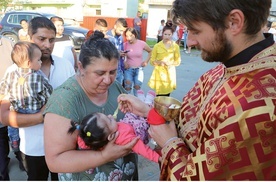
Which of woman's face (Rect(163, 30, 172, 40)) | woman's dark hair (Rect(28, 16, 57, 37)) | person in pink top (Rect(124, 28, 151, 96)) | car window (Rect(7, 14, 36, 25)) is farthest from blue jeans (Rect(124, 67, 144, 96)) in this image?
car window (Rect(7, 14, 36, 25))

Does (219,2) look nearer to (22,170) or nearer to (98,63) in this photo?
(98,63)

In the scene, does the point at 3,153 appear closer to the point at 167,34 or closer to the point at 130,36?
the point at 130,36

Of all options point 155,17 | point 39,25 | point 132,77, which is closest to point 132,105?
point 39,25

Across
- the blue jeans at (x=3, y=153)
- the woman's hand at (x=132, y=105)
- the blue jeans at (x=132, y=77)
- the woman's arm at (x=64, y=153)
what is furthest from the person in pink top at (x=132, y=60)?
the woman's arm at (x=64, y=153)

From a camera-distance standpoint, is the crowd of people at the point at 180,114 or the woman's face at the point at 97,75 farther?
the woman's face at the point at 97,75

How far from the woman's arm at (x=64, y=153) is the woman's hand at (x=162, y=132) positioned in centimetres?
32

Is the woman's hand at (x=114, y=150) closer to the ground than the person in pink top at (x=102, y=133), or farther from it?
closer to the ground

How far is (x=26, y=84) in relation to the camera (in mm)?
2568

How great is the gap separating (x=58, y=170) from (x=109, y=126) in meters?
0.41

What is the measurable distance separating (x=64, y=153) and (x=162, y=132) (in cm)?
62

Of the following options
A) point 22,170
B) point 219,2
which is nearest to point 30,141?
point 22,170

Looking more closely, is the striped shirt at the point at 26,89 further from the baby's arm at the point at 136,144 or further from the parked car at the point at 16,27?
the parked car at the point at 16,27

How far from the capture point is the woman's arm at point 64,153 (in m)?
1.69

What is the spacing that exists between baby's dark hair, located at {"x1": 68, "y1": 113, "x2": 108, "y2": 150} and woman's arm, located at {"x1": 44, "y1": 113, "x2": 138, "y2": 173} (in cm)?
4
